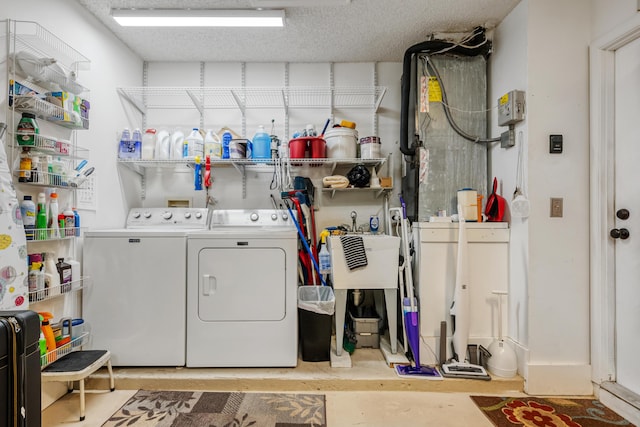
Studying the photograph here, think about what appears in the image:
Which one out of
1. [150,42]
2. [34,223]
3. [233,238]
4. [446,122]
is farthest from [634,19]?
[34,223]

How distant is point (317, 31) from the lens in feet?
8.01

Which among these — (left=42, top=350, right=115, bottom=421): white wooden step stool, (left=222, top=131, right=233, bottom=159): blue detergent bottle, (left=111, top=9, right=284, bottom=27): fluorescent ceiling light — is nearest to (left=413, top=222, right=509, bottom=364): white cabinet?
(left=222, top=131, right=233, bottom=159): blue detergent bottle

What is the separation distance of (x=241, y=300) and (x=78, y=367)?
3.13ft

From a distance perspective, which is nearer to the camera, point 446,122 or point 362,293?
point 446,122

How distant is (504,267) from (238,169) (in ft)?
7.55

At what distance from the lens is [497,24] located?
2.39 m

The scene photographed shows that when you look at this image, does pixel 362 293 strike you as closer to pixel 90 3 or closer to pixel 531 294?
pixel 531 294

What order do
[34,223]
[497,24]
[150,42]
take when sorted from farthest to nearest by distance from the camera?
[150,42], [497,24], [34,223]

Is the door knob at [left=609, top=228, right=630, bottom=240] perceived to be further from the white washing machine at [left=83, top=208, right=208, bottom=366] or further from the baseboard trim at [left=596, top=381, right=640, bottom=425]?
the white washing machine at [left=83, top=208, right=208, bottom=366]

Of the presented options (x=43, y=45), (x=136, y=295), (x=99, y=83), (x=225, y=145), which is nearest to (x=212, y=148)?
(x=225, y=145)

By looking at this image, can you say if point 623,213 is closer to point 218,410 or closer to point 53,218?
point 218,410

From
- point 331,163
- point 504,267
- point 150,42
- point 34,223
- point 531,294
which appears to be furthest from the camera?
point 331,163

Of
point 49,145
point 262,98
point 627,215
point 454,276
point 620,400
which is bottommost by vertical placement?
point 620,400

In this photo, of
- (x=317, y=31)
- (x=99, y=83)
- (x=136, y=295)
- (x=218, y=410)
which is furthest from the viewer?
(x=317, y=31)
